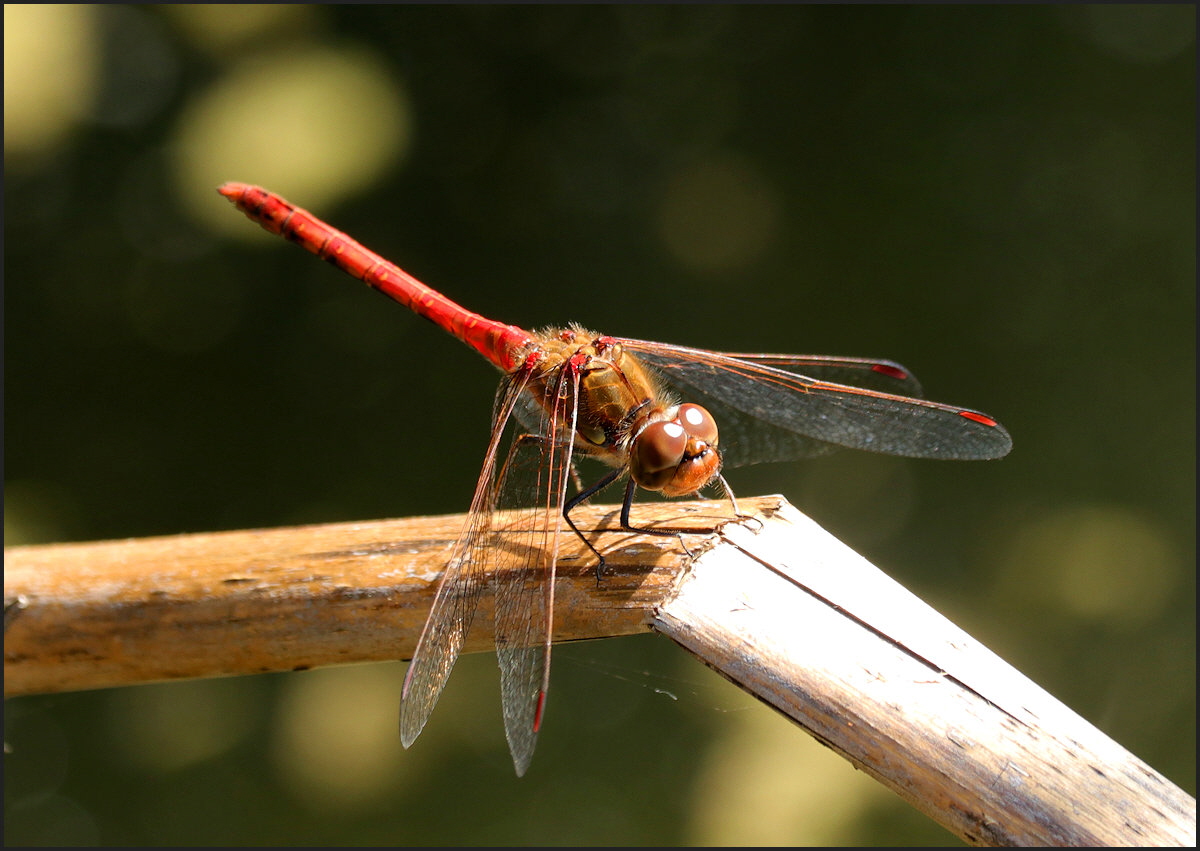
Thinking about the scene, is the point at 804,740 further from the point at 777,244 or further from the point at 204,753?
the point at 204,753

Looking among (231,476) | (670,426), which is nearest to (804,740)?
(670,426)

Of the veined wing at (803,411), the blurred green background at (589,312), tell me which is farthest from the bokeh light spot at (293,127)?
the veined wing at (803,411)

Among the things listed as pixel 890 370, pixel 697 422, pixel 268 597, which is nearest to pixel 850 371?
pixel 890 370

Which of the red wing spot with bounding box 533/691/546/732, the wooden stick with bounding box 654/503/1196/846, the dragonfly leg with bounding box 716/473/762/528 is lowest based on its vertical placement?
the red wing spot with bounding box 533/691/546/732

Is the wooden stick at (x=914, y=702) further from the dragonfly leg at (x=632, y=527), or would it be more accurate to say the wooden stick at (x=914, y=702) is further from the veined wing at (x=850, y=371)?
the veined wing at (x=850, y=371)

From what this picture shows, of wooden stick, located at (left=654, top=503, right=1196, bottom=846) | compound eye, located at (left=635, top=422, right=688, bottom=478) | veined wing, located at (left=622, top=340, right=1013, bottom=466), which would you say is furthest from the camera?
veined wing, located at (left=622, top=340, right=1013, bottom=466)

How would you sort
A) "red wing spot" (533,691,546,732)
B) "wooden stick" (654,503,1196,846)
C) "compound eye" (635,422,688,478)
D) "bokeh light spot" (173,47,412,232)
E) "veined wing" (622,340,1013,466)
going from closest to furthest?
1. "wooden stick" (654,503,1196,846)
2. "red wing spot" (533,691,546,732)
3. "compound eye" (635,422,688,478)
4. "veined wing" (622,340,1013,466)
5. "bokeh light spot" (173,47,412,232)

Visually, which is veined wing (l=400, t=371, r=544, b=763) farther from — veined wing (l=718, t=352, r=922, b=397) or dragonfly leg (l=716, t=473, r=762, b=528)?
veined wing (l=718, t=352, r=922, b=397)

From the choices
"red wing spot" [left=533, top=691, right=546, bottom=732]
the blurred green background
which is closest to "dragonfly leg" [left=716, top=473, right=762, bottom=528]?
"red wing spot" [left=533, top=691, right=546, bottom=732]
